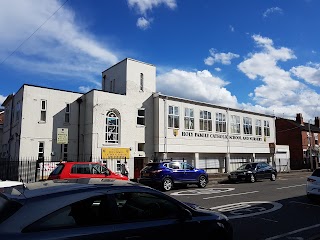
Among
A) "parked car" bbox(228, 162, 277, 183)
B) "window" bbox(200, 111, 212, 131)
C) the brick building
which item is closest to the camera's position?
"parked car" bbox(228, 162, 277, 183)

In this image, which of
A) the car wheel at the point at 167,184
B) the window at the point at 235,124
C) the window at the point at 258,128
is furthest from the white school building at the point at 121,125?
the car wheel at the point at 167,184

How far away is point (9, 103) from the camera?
90.1ft

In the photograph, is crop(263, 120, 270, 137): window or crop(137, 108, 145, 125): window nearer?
crop(137, 108, 145, 125): window

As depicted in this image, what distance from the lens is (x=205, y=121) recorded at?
99.9 ft

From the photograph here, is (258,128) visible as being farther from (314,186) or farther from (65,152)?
(314,186)

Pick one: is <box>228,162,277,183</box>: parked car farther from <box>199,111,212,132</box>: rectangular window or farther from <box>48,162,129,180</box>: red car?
<box>48,162,129,180</box>: red car

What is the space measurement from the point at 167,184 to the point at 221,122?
16.6 metres

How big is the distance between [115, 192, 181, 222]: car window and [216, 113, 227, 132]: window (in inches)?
→ 1094

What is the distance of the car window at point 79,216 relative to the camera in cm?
327

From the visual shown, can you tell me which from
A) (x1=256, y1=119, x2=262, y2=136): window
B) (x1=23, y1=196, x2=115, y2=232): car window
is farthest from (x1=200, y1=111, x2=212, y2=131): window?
(x1=23, y1=196, x2=115, y2=232): car window

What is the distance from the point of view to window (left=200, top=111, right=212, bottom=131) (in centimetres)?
3006

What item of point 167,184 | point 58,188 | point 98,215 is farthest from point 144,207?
point 167,184

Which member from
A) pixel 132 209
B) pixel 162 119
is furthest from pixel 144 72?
pixel 132 209

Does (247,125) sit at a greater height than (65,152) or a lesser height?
greater
